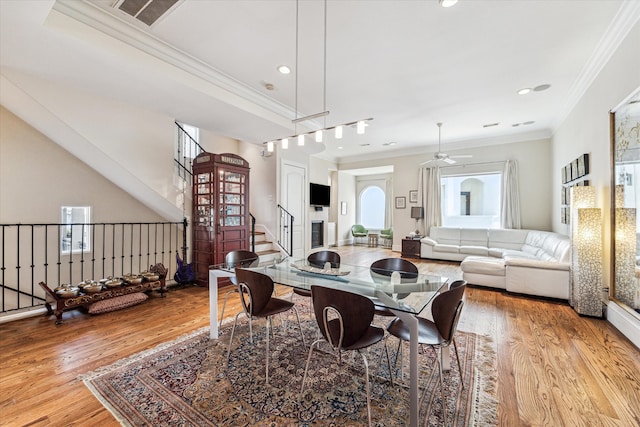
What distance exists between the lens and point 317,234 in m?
8.95

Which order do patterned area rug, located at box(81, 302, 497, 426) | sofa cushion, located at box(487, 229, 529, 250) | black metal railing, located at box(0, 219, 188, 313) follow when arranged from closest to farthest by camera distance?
patterned area rug, located at box(81, 302, 497, 426)
black metal railing, located at box(0, 219, 188, 313)
sofa cushion, located at box(487, 229, 529, 250)

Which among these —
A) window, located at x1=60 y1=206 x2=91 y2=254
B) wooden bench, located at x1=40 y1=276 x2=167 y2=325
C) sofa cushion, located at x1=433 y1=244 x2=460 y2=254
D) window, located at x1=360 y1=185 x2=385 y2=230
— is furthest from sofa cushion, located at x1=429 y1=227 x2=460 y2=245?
window, located at x1=60 y1=206 x2=91 y2=254

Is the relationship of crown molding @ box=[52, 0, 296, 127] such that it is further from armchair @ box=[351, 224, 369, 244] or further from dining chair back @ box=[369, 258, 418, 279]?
armchair @ box=[351, 224, 369, 244]

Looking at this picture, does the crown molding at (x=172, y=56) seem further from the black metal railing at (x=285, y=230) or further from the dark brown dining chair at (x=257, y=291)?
the dark brown dining chair at (x=257, y=291)

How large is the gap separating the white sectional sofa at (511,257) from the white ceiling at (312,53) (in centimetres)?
256

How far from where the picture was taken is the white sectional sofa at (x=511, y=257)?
3.89 metres

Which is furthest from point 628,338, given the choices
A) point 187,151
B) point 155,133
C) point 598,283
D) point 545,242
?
point 187,151

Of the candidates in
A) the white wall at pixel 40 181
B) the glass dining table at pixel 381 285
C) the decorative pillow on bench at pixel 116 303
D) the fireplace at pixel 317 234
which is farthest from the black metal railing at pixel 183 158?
the fireplace at pixel 317 234

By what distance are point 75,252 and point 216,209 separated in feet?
8.19

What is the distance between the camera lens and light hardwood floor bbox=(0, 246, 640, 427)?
68.0 inches

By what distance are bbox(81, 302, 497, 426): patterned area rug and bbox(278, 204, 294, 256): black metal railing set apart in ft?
12.4

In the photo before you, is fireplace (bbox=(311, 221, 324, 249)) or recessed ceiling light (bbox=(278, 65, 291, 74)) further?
fireplace (bbox=(311, 221, 324, 249))

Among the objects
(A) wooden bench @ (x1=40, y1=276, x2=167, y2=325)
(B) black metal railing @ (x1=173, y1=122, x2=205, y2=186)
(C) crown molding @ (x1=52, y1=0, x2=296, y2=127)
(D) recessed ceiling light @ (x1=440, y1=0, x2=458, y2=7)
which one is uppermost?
(D) recessed ceiling light @ (x1=440, y1=0, x2=458, y2=7)

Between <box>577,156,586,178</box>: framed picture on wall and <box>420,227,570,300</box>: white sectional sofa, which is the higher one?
<box>577,156,586,178</box>: framed picture on wall
